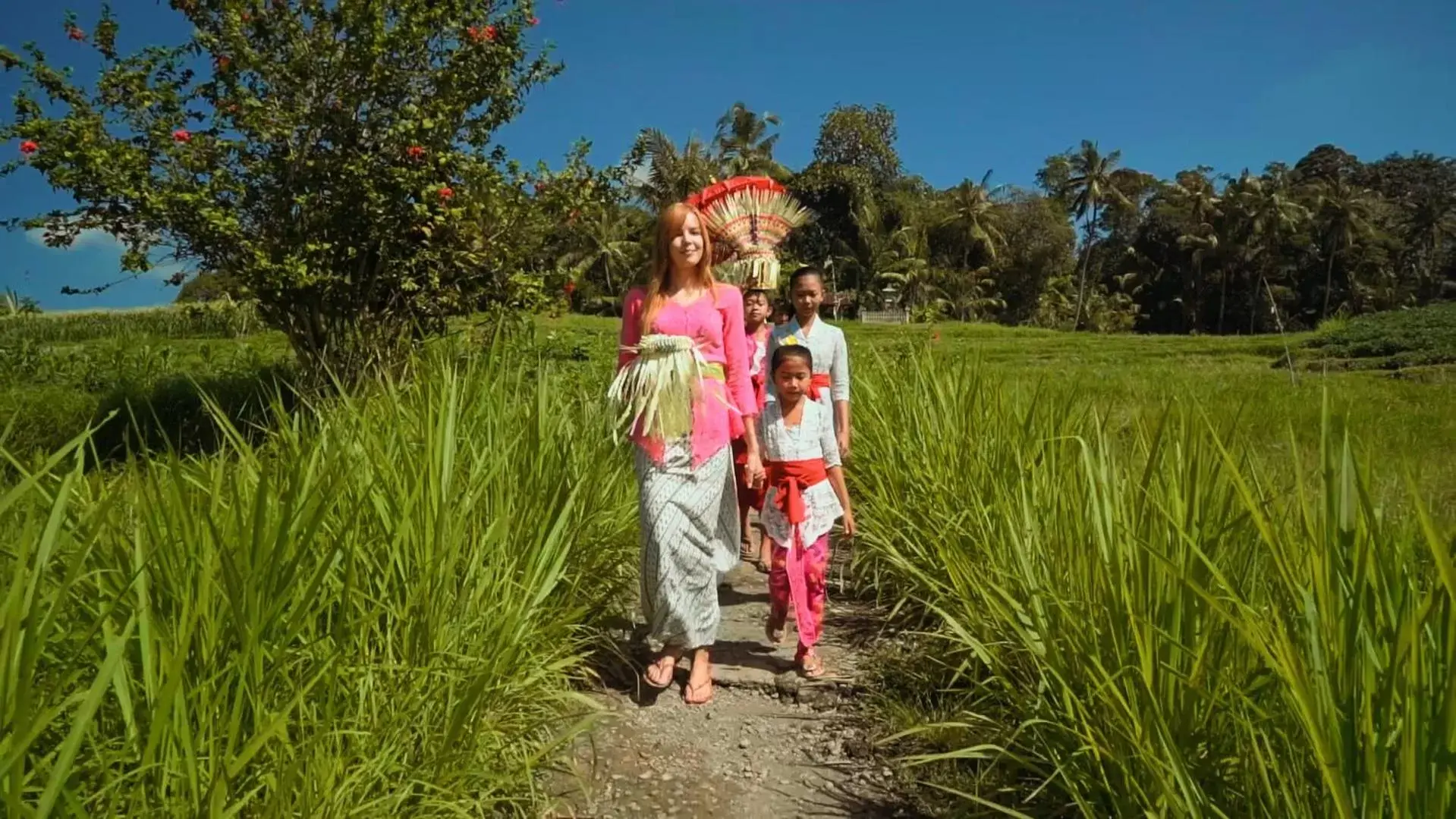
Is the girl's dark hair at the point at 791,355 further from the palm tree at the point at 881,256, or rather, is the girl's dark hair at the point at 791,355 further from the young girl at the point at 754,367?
the palm tree at the point at 881,256

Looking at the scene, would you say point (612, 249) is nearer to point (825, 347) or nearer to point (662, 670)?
point (825, 347)

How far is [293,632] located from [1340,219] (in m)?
48.2

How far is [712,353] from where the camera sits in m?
3.05

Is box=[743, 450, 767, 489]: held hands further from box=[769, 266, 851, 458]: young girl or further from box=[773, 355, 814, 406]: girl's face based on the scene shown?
box=[769, 266, 851, 458]: young girl

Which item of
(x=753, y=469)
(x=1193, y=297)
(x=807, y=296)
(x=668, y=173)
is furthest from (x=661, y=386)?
(x=1193, y=297)

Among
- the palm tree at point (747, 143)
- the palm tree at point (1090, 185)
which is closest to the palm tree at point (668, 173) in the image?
the palm tree at point (747, 143)

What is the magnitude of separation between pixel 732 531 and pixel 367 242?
4674mm

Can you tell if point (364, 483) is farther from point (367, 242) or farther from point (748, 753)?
point (367, 242)

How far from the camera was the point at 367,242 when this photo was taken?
21.7ft

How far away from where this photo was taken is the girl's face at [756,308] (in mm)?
4301

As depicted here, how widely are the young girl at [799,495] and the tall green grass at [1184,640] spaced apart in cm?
33

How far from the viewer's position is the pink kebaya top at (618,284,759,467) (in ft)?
9.72

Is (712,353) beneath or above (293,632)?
above

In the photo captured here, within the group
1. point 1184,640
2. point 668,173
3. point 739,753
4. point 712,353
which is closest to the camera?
point 1184,640
